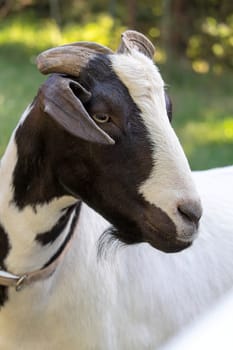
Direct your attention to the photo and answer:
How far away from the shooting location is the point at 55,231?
2818mm

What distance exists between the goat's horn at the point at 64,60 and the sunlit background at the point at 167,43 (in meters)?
5.15

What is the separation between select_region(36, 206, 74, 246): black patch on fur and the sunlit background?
491 centimetres

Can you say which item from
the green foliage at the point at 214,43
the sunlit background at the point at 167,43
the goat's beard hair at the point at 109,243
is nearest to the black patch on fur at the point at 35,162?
the goat's beard hair at the point at 109,243

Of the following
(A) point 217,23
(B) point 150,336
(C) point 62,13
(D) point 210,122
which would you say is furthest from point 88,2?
(B) point 150,336

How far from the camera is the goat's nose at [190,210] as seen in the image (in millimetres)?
2342

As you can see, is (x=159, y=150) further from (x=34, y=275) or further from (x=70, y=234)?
(x=34, y=275)

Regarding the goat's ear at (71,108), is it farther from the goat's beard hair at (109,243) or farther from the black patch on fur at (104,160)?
the goat's beard hair at (109,243)

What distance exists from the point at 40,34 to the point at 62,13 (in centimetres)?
120

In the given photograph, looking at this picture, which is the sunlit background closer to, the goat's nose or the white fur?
the white fur

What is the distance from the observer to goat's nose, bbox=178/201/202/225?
7.68ft

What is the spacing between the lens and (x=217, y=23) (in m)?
14.1

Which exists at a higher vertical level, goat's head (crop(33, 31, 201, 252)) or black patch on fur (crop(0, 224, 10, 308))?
goat's head (crop(33, 31, 201, 252))

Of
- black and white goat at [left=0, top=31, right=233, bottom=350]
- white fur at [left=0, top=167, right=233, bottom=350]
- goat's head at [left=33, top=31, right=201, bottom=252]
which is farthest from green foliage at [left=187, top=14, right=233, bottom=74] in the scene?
goat's head at [left=33, top=31, right=201, bottom=252]

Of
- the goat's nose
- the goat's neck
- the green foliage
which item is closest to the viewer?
the goat's nose
